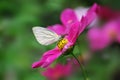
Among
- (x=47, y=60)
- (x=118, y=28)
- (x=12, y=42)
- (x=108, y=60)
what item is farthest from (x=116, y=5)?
Answer: (x=47, y=60)

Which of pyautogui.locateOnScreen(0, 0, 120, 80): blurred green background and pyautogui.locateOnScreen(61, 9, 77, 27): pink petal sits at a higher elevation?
pyautogui.locateOnScreen(61, 9, 77, 27): pink petal

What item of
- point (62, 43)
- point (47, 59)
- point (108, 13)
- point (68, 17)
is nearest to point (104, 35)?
point (108, 13)

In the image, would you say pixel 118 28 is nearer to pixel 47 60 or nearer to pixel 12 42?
pixel 12 42

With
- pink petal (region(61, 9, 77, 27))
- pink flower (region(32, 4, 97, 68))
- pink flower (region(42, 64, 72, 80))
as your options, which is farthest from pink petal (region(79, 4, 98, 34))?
pink flower (region(42, 64, 72, 80))

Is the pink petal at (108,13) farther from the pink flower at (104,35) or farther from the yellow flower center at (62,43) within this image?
the yellow flower center at (62,43)

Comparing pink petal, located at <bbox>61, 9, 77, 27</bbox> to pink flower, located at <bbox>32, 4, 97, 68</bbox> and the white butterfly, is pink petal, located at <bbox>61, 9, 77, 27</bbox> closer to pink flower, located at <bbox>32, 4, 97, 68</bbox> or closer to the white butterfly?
pink flower, located at <bbox>32, 4, 97, 68</bbox>

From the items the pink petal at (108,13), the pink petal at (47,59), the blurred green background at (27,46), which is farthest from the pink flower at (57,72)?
the pink petal at (108,13)

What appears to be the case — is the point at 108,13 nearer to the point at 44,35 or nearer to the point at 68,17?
the point at 68,17
